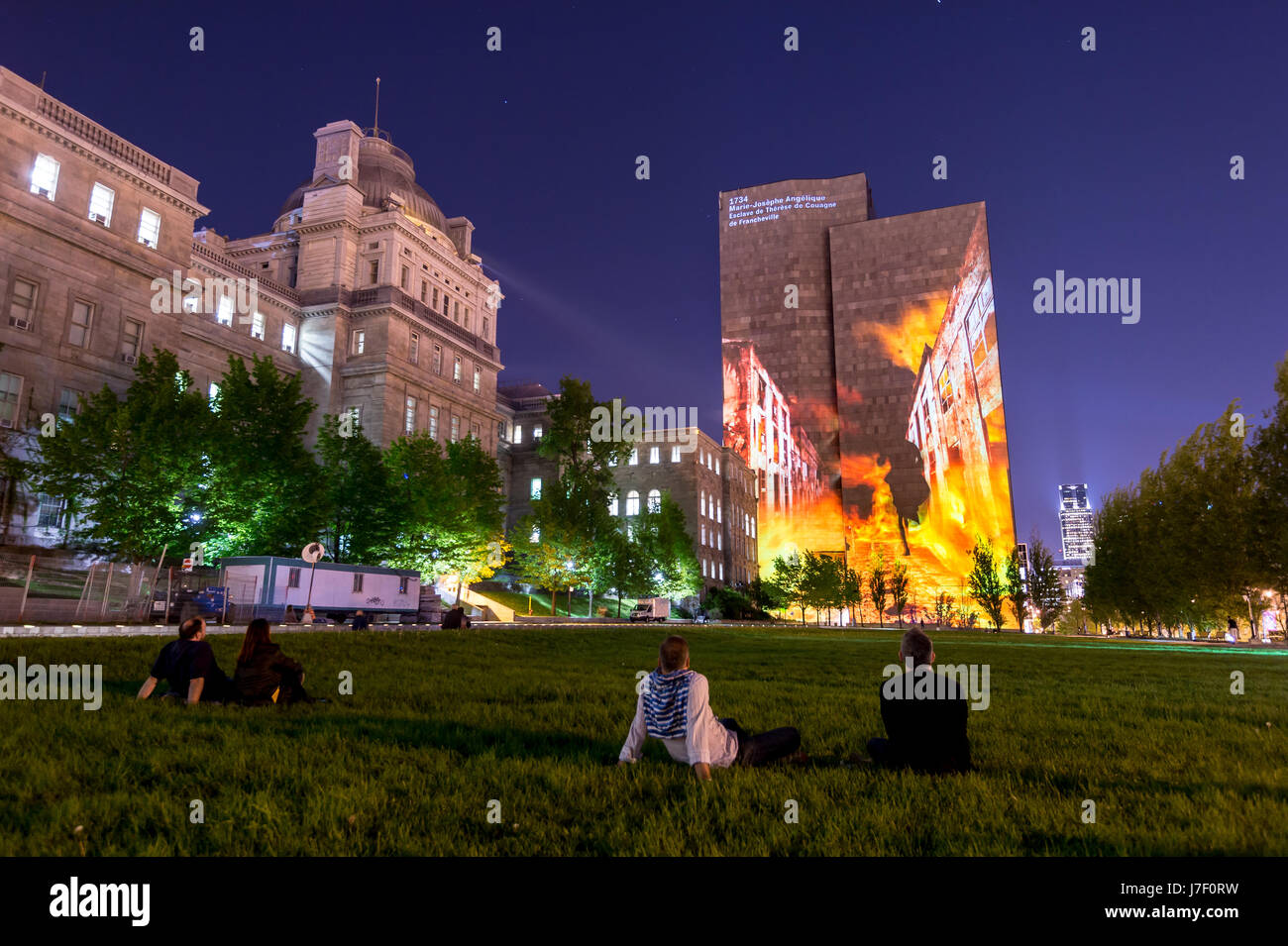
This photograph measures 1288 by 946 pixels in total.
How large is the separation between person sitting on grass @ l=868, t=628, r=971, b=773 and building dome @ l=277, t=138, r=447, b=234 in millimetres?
80385

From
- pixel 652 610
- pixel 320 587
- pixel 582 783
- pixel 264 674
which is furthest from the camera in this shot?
pixel 652 610

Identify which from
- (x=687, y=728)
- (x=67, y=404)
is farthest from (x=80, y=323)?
(x=687, y=728)

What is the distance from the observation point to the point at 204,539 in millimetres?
38031

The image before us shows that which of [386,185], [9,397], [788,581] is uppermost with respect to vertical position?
[386,185]

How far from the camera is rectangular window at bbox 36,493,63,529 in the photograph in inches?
1548

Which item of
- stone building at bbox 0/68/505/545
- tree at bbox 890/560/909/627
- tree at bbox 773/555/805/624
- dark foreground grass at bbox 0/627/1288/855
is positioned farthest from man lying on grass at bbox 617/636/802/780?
tree at bbox 890/560/909/627

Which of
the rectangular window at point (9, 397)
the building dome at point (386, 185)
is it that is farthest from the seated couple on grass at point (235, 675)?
the building dome at point (386, 185)

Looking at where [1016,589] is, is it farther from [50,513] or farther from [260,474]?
[50,513]

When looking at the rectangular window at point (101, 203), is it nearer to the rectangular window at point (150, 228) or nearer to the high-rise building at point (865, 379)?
the rectangular window at point (150, 228)

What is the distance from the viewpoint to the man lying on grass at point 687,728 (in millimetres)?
6812

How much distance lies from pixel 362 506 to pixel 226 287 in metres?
25.5

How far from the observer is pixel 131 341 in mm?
46781

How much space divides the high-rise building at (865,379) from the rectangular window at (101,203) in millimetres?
107516

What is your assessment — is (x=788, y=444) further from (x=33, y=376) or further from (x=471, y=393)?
(x=33, y=376)
